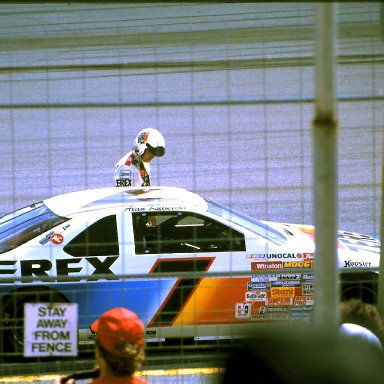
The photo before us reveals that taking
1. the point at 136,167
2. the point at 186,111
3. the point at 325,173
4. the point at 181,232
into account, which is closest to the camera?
the point at 325,173

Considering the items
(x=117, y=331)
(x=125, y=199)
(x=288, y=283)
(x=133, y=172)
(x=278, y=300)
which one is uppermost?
(x=133, y=172)

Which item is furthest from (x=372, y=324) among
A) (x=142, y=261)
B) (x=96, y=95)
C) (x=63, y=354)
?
(x=142, y=261)

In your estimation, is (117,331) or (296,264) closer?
(117,331)

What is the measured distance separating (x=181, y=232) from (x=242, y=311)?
84 cm

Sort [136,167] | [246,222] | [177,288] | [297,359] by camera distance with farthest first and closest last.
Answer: [136,167], [246,222], [177,288], [297,359]

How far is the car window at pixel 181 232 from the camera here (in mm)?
7957

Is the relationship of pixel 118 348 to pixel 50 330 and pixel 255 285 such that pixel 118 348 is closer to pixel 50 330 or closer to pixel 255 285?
pixel 50 330

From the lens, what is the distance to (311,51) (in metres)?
5.12

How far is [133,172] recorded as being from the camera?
9547 mm

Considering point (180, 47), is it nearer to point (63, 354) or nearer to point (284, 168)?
point (284, 168)

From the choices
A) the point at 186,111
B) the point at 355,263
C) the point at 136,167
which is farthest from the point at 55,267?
the point at 186,111

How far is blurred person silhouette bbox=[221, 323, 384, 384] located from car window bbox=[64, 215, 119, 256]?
177 inches

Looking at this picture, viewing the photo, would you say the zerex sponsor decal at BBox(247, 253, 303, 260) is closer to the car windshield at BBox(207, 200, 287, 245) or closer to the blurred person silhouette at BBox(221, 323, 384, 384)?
the car windshield at BBox(207, 200, 287, 245)

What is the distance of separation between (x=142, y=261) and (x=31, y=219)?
3.77 ft
